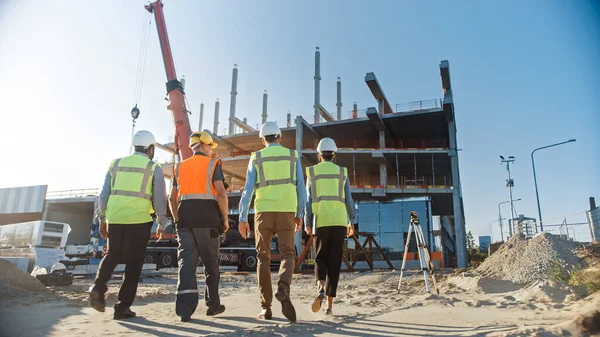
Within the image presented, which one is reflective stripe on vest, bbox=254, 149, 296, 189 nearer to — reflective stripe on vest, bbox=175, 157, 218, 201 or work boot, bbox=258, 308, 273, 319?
reflective stripe on vest, bbox=175, 157, 218, 201

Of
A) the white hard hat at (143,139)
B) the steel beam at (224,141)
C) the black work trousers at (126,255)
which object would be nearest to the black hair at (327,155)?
the white hard hat at (143,139)

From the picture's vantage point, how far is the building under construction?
28062 millimetres

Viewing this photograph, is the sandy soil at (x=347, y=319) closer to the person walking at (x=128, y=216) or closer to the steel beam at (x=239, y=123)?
the person walking at (x=128, y=216)

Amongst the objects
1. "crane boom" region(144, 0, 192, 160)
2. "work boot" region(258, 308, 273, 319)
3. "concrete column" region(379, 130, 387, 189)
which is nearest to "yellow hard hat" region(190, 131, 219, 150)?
"work boot" region(258, 308, 273, 319)

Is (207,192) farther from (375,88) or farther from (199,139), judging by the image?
(375,88)

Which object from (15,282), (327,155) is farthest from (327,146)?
(15,282)

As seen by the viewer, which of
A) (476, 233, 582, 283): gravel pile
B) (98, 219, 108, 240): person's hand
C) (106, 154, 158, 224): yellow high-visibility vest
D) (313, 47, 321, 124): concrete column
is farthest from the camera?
(313, 47, 321, 124): concrete column

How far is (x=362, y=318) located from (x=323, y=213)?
1.11 metres

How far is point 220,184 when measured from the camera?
3.65 metres

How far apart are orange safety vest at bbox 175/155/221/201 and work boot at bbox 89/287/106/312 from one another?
1.03 m

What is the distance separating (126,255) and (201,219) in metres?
0.74

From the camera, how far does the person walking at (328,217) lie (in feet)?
12.5

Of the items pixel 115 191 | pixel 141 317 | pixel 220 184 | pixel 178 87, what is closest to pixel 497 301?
pixel 220 184

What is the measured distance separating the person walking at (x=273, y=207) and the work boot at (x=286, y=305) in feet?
0.33
